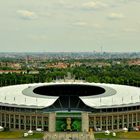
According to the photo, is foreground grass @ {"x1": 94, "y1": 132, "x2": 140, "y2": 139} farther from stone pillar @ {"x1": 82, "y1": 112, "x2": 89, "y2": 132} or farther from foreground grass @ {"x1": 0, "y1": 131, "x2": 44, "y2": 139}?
foreground grass @ {"x1": 0, "y1": 131, "x2": 44, "y2": 139}

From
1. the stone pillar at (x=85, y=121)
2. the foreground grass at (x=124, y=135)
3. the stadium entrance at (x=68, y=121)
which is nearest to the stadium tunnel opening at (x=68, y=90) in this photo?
the stone pillar at (x=85, y=121)

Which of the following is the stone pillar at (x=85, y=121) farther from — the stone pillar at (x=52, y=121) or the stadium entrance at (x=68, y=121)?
the stone pillar at (x=52, y=121)

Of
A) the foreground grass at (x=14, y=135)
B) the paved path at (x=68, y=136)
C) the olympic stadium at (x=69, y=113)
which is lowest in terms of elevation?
the foreground grass at (x=14, y=135)

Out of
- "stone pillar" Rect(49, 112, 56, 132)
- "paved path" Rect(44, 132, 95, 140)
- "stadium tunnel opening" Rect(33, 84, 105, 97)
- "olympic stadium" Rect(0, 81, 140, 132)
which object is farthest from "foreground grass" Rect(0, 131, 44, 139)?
"stadium tunnel opening" Rect(33, 84, 105, 97)

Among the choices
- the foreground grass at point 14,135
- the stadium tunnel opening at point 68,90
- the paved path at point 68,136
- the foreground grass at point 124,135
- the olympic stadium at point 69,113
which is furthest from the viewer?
the stadium tunnel opening at point 68,90

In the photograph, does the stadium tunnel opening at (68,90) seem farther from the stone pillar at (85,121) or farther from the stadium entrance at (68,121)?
the stadium entrance at (68,121)

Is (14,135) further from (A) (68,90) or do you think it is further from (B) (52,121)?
(A) (68,90)

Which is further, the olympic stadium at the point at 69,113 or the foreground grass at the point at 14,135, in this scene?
the olympic stadium at the point at 69,113

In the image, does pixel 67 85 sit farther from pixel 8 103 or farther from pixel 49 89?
pixel 8 103

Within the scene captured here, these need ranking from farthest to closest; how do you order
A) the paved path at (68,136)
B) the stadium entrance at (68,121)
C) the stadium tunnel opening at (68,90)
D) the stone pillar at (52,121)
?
the stadium tunnel opening at (68,90) → the stone pillar at (52,121) → the stadium entrance at (68,121) → the paved path at (68,136)

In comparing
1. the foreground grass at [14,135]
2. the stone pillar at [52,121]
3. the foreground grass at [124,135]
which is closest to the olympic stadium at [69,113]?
the stone pillar at [52,121]

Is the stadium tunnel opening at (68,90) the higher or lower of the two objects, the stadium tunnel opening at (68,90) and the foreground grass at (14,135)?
the higher
